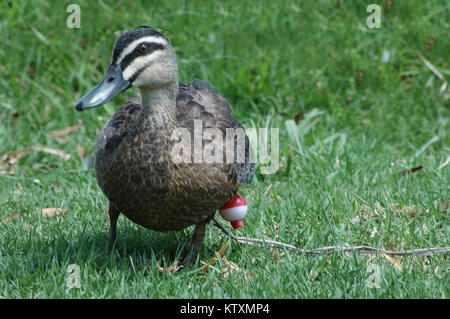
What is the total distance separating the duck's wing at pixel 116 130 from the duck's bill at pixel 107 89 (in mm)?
330

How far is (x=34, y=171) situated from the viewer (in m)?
5.23

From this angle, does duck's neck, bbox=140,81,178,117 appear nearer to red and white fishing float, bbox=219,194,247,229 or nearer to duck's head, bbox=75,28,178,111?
duck's head, bbox=75,28,178,111

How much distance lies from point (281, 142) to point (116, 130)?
2250mm

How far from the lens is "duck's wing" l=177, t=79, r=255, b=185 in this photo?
3.48 m

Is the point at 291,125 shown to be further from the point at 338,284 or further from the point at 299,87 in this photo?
the point at 338,284

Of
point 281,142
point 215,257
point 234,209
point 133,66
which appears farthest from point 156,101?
point 281,142

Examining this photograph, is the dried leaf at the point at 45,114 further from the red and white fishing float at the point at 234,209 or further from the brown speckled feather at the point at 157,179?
the red and white fishing float at the point at 234,209

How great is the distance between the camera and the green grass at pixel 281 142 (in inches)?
123

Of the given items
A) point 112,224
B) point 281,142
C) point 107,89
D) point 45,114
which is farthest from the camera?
point 45,114

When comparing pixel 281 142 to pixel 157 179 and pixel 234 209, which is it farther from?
pixel 157 179

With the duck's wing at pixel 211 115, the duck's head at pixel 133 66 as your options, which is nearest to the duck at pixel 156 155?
the duck's head at pixel 133 66

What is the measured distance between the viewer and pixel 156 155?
309 centimetres

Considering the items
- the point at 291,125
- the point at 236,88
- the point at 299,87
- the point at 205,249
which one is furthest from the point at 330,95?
the point at 205,249

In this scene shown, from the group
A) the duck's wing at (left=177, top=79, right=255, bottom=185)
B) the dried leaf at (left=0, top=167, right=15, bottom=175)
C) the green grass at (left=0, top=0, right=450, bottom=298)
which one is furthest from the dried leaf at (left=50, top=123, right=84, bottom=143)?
the duck's wing at (left=177, top=79, right=255, bottom=185)
